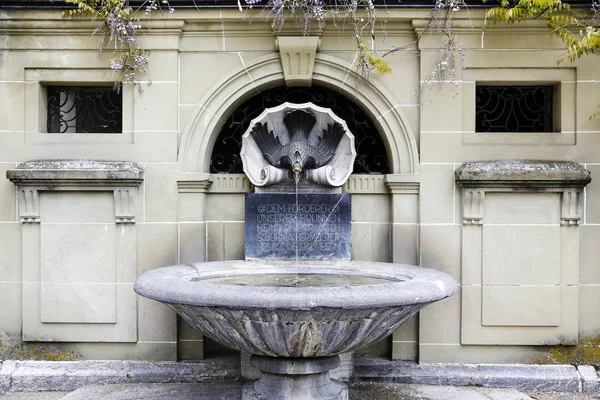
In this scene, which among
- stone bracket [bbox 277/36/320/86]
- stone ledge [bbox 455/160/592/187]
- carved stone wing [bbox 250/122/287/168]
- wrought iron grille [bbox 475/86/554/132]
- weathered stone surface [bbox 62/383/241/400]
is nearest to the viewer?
weathered stone surface [bbox 62/383/241/400]

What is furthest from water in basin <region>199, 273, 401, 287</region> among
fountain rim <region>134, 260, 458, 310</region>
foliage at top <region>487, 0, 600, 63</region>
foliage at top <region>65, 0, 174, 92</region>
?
foliage at top <region>487, 0, 600, 63</region>

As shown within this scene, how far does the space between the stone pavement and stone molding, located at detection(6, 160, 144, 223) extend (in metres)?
1.48

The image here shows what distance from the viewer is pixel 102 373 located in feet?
17.8

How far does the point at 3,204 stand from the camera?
5.58 meters

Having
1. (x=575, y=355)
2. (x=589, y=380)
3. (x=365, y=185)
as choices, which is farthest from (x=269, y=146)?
(x=589, y=380)

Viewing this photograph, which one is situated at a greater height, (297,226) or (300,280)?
(297,226)

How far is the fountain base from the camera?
425cm

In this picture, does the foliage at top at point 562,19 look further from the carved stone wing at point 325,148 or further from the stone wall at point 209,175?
the carved stone wing at point 325,148

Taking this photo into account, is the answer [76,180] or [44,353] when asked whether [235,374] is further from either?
[76,180]

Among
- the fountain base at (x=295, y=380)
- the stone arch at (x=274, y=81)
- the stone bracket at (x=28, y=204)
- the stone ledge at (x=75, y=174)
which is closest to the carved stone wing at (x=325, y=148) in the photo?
the stone arch at (x=274, y=81)

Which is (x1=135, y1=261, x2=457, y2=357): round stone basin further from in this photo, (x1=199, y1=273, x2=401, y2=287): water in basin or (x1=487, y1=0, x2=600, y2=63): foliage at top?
(x1=487, y1=0, x2=600, y2=63): foliage at top

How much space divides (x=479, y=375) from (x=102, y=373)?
11.0ft

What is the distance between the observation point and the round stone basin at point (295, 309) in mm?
3678

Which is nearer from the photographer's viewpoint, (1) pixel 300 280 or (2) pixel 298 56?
(1) pixel 300 280
